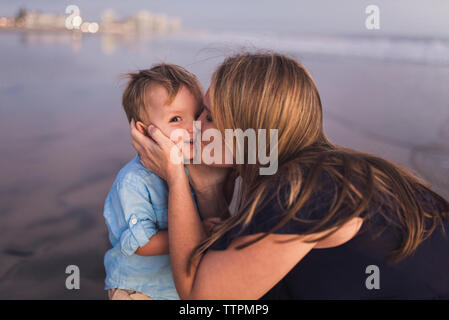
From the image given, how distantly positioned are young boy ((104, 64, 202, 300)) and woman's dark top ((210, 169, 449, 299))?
2.04 ft

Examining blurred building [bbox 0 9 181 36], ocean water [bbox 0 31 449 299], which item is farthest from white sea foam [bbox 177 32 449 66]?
blurred building [bbox 0 9 181 36]

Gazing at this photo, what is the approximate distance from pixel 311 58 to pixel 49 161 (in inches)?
331

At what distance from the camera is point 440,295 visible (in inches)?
58.4

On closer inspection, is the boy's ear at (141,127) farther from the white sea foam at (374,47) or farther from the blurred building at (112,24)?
the blurred building at (112,24)

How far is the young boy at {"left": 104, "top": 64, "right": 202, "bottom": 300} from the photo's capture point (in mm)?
1924

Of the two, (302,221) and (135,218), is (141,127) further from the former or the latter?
(302,221)

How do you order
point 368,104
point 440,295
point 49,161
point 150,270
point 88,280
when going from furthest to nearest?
point 368,104 → point 49,161 → point 88,280 → point 150,270 → point 440,295

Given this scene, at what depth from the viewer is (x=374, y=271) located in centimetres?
146

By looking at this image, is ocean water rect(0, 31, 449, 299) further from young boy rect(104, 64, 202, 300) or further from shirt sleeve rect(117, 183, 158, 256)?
shirt sleeve rect(117, 183, 158, 256)

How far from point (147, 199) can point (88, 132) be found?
3749mm

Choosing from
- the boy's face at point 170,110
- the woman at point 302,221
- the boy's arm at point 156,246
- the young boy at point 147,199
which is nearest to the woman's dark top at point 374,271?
the woman at point 302,221

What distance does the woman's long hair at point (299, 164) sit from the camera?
4.37 feet
